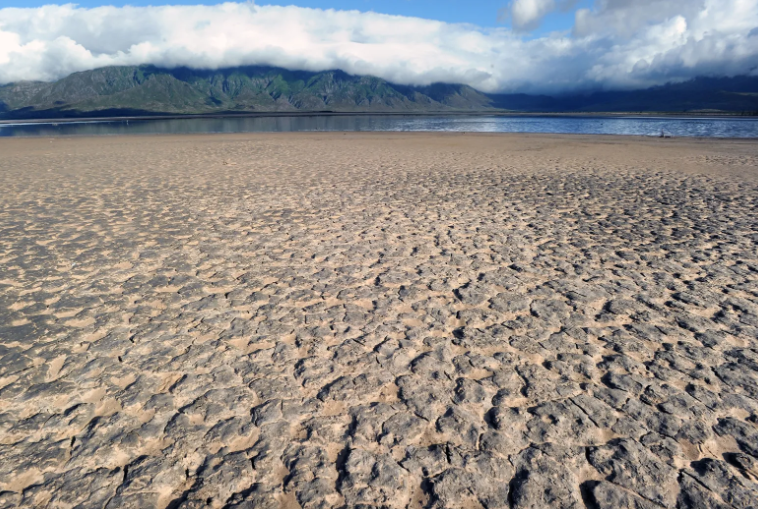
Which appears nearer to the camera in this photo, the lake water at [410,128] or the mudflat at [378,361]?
the mudflat at [378,361]

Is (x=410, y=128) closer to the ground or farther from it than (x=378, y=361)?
closer to the ground

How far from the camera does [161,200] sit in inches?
446

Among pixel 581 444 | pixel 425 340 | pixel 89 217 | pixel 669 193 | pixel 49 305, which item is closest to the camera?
pixel 581 444

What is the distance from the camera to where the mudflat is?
112 inches

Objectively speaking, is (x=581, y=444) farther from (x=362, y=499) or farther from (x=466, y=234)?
(x=466, y=234)

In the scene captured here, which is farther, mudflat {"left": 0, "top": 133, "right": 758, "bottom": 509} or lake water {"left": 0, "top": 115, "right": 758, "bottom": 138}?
lake water {"left": 0, "top": 115, "right": 758, "bottom": 138}

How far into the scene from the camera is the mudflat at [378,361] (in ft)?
9.30

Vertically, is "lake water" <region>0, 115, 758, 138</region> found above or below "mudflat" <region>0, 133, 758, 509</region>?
below

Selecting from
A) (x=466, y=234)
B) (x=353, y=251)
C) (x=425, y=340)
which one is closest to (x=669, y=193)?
(x=466, y=234)

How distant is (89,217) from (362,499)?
983 cm

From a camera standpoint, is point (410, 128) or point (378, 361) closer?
point (378, 361)

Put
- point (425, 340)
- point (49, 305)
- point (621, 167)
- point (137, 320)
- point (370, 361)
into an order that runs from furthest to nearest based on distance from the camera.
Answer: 1. point (621, 167)
2. point (49, 305)
3. point (137, 320)
4. point (425, 340)
5. point (370, 361)

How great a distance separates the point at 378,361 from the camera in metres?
4.17

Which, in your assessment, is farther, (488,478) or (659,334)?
(659,334)
